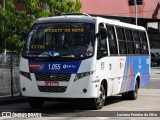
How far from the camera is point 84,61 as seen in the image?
1385 cm

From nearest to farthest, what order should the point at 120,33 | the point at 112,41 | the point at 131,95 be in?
the point at 112,41 < the point at 120,33 < the point at 131,95

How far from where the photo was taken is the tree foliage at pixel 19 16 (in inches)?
718

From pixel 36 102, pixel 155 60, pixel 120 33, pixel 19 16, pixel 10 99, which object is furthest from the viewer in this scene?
pixel 155 60

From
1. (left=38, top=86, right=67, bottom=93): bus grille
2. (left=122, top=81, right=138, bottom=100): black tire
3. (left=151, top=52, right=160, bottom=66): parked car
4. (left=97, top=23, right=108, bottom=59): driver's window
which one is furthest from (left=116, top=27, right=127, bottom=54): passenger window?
(left=151, top=52, right=160, bottom=66): parked car

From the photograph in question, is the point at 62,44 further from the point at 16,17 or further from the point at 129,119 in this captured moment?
the point at 16,17

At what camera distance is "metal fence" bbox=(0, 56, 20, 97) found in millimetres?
17456

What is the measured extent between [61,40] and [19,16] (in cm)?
489

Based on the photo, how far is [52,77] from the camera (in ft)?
45.5

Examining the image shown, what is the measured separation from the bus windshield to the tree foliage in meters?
3.46

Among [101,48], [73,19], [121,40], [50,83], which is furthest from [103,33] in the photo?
[121,40]

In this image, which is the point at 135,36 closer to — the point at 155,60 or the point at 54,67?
the point at 54,67

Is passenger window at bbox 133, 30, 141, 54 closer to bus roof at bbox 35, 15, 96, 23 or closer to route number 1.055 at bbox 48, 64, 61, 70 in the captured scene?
bus roof at bbox 35, 15, 96, 23

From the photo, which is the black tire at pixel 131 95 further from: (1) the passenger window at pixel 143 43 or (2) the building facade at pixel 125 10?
(2) the building facade at pixel 125 10

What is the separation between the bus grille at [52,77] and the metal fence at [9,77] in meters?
3.61
